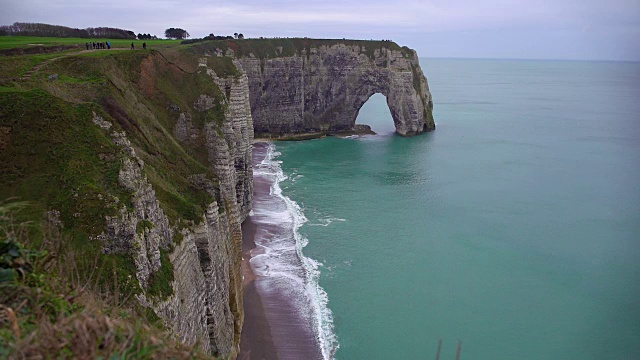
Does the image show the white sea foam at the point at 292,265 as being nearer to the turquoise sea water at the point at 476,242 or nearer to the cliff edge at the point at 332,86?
the turquoise sea water at the point at 476,242

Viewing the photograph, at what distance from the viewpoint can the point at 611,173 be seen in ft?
233

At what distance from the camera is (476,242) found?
4700cm

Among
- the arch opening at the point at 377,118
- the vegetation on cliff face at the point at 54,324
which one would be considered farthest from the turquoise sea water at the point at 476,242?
the vegetation on cliff face at the point at 54,324

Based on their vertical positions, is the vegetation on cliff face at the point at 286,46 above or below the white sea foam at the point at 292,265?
above

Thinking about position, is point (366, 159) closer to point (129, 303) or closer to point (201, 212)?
point (201, 212)

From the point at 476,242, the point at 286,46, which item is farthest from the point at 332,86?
the point at 476,242

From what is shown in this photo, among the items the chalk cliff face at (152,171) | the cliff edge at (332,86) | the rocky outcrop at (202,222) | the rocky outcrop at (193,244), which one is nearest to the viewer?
the chalk cliff face at (152,171)

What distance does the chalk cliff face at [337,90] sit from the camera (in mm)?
96688

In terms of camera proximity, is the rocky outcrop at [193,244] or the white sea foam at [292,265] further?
the white sea foam at [292,265]

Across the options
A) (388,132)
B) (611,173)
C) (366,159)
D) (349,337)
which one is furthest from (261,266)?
(388,132)

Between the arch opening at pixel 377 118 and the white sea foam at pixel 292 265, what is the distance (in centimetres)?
5325

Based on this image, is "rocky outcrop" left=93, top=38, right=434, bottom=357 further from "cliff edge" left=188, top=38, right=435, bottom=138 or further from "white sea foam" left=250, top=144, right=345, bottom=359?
"cliff edge" left=188, top=38, right=435, bottom=138

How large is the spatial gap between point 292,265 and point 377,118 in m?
87.8

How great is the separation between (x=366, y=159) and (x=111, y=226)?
66007 mm
